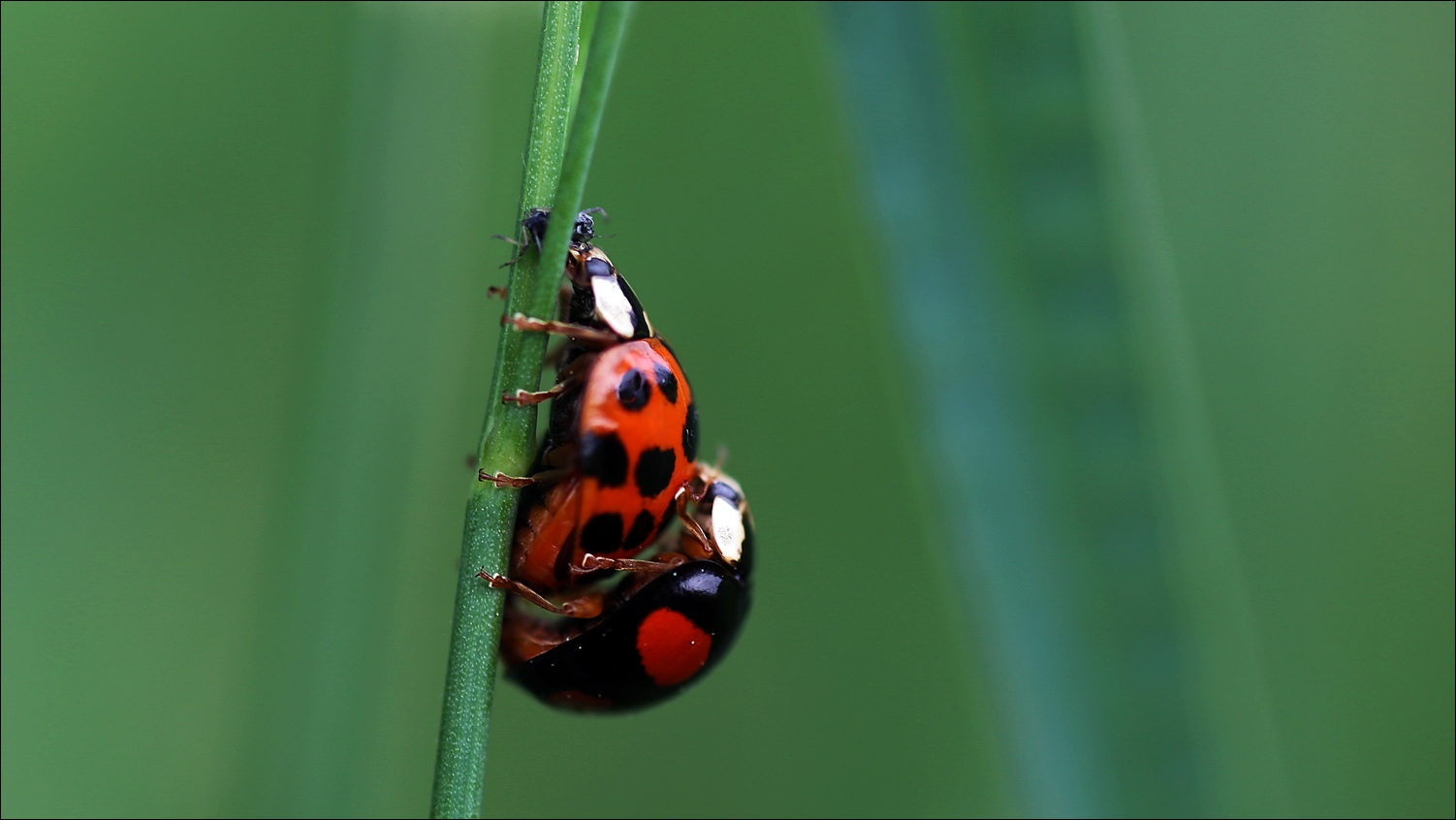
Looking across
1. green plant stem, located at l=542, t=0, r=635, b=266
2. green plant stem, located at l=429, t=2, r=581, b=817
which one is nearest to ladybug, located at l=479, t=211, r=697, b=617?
green plant stem, located at l=429, t=2, r=581, b=817

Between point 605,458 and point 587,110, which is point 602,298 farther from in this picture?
point 587,110

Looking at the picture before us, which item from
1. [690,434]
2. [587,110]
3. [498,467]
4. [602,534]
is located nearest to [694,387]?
[690,434]

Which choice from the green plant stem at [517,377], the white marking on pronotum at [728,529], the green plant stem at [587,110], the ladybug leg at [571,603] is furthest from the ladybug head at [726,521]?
the green plant stem at [587,110]

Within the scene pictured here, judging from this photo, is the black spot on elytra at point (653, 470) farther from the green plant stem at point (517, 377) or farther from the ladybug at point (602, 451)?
the green plant stem at point (517, 377)

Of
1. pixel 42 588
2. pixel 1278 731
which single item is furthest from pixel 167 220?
pixel 1278 731

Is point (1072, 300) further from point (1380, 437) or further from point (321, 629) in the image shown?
point (1380, 437)

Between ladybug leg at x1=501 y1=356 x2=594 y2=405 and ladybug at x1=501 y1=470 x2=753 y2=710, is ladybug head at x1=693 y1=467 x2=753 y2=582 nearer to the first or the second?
ladybug at x1=501 y1=470 x2=753 y2=710
